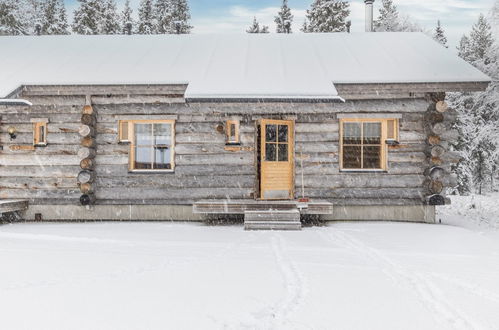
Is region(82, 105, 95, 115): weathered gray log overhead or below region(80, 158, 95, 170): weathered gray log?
overhead

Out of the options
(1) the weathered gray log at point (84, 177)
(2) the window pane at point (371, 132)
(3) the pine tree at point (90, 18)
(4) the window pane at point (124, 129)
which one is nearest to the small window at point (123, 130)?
(4) the window pane at point (124, 129)

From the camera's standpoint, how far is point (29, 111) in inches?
435

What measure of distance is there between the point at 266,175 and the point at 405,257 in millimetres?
4984

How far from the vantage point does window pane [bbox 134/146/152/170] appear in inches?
441

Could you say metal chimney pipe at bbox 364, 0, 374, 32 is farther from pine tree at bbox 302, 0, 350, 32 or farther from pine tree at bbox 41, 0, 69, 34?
pine tree at bbox 41, 0, 69, 34

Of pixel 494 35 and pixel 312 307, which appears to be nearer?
pixel 312 307

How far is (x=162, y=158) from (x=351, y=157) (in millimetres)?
4670

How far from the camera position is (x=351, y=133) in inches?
438

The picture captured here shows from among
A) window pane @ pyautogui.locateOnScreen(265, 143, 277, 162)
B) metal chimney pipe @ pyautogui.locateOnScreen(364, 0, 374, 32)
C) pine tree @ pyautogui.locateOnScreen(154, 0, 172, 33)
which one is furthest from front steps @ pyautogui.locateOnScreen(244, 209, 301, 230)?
pine tree @ pyautogui.locateOnScreen(154, 0, 172, 33)

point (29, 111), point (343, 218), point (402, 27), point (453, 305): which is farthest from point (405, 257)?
point (402, 27)

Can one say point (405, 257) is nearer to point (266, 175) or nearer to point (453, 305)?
point (453, 305)

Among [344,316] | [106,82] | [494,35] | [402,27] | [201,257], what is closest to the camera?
[344,316]

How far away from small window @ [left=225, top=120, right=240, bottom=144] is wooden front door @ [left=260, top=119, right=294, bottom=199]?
673 mm

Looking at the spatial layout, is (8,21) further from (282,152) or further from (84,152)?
(282,152)
